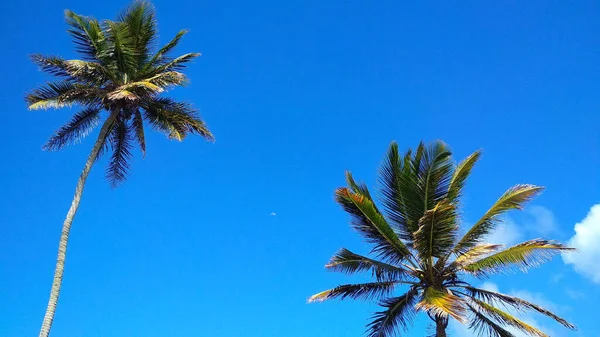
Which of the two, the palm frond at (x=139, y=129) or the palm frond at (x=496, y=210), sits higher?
the palm frond at (x=139, y=129)

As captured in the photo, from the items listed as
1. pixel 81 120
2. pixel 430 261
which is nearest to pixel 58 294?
pixel 81 120

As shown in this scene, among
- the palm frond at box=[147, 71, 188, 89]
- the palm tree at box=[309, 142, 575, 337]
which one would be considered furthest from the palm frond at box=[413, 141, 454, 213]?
the palm frond at box=[147, 71, 188, 89]

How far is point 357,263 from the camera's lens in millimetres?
17172

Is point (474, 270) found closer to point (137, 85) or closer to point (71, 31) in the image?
point (137, 85)

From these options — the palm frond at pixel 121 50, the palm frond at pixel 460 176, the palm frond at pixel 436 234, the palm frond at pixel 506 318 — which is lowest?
the palm frond at pixel 506 318

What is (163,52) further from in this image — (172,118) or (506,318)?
(506,318)

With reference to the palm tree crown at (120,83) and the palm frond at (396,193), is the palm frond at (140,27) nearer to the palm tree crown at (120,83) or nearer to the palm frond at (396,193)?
the palm tree crown at (120,83)

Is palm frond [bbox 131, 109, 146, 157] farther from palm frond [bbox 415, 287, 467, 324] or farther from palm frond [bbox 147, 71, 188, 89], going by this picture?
palm frond [bbox 415, 287, 467, 324]

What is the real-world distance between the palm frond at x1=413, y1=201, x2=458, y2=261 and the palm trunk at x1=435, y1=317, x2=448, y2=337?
1948 mm

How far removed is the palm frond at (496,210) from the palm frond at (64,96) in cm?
1373

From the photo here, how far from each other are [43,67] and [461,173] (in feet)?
50.0

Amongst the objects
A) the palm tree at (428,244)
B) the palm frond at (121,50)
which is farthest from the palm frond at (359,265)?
the palm frond at (121,50)

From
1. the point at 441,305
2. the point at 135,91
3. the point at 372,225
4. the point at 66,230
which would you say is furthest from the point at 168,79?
the point at 441,305

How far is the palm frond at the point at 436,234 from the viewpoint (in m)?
15.8
